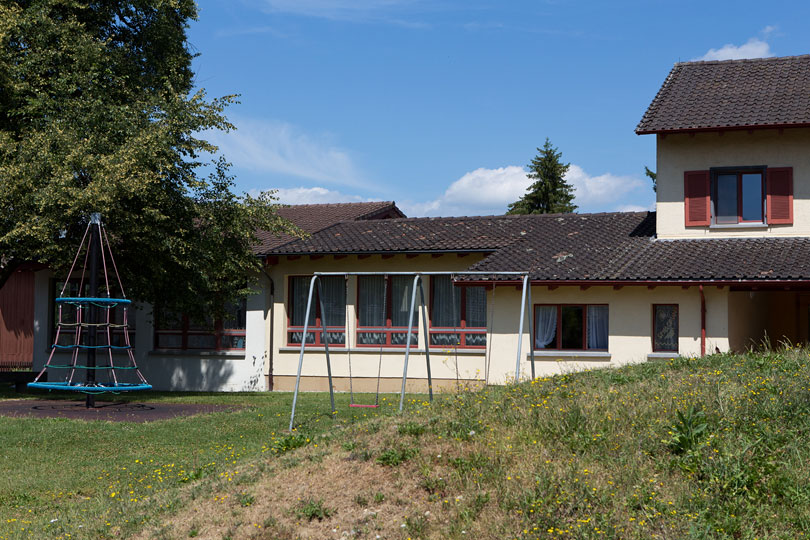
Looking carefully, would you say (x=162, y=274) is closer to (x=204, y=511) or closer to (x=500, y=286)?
(x=500, y=286)

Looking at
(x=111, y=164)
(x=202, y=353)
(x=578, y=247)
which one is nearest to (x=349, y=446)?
(x=111, y=164)

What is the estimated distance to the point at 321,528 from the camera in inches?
312

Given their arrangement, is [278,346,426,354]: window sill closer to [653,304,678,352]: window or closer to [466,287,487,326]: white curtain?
[466,287,487,326]: white curtain

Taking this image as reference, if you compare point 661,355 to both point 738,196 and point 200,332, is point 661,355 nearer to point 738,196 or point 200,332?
point 738,196

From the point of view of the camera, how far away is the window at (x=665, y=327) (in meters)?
20.5

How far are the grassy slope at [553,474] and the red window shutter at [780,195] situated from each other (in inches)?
459

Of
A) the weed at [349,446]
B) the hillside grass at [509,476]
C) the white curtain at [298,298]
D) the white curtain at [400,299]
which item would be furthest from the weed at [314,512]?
the white curtain at [298,298]

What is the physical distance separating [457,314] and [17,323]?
16216 mm

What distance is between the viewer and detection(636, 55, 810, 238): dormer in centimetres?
2105

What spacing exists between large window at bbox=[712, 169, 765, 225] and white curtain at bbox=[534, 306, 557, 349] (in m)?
4.65

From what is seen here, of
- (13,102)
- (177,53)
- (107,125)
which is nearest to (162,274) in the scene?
(107,125)

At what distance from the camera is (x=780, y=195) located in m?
21.1

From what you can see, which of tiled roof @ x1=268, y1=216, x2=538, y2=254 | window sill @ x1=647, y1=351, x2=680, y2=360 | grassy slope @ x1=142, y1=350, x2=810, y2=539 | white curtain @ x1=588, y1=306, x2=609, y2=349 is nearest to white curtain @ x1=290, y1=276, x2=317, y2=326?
tiled roof @ x1=268, y1=216, x2=538, y2=254

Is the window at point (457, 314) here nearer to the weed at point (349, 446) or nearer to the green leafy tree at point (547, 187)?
the weed at point (349, 446)
